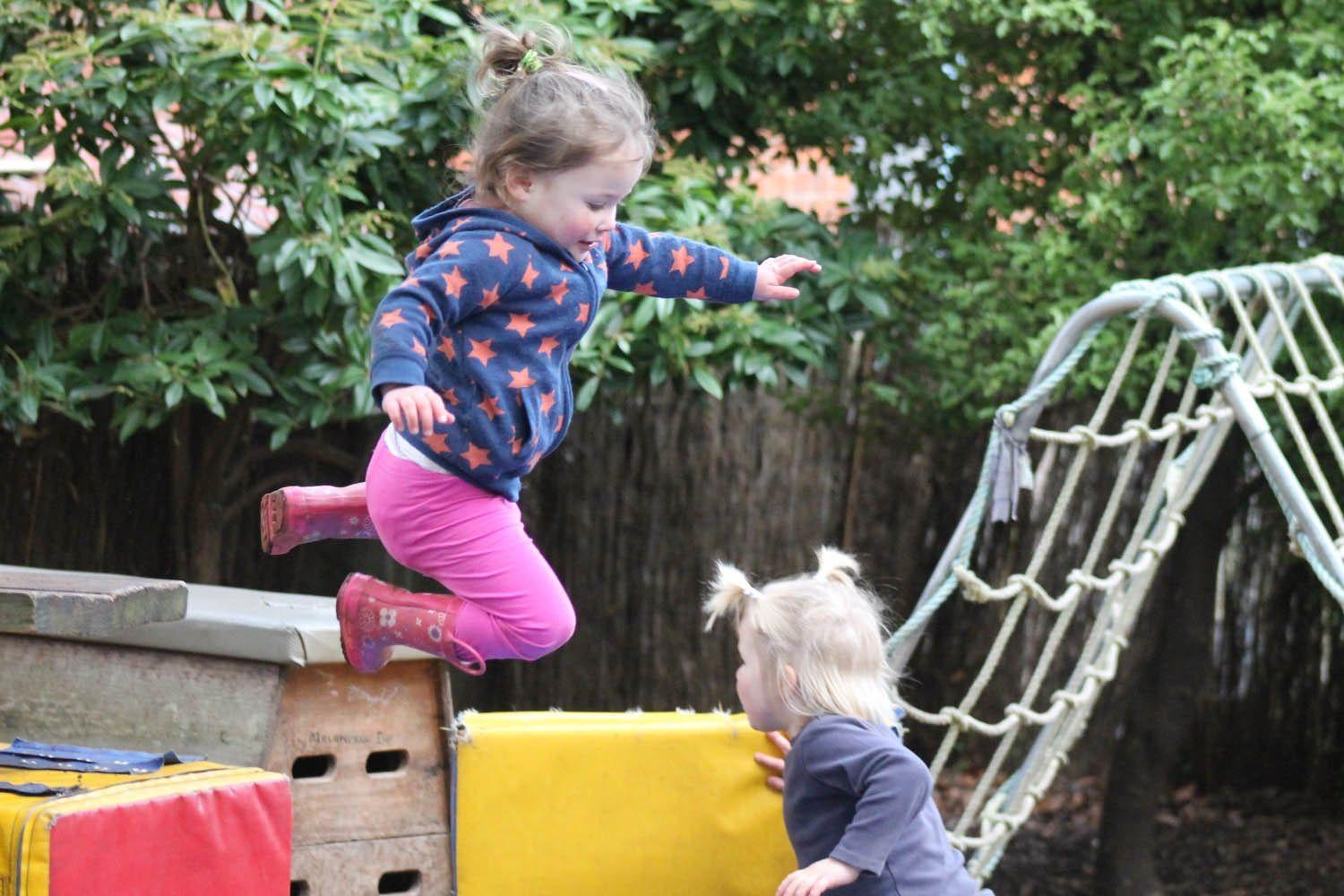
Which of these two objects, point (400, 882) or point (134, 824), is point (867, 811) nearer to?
point (400, 882)

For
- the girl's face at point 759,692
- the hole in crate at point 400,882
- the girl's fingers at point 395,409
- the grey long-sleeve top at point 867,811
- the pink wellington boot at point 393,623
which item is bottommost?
the hole in crate at point 400,882

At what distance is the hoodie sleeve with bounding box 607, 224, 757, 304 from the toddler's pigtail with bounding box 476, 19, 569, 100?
1.00 feet

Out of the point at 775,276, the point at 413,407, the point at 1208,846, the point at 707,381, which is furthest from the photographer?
the point at 1208,846

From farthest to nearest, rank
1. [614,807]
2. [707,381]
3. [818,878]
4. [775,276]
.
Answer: [707,381]
[614,807]
[775,276]
[818,878]

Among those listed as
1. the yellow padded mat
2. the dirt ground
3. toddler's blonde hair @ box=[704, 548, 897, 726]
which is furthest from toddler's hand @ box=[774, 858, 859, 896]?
the dirt ground

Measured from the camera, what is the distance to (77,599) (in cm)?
216

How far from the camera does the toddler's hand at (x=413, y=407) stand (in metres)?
1.92

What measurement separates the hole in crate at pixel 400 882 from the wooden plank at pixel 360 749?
0.29 feet

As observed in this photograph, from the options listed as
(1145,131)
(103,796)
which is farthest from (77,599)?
(1145,131)

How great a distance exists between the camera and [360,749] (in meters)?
2.83

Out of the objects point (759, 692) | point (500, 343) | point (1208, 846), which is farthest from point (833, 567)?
point (1208, 846)

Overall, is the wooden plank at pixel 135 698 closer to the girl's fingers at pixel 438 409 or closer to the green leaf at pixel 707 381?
the girl's fingers at pixel 438 409

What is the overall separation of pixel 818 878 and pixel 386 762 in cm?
97

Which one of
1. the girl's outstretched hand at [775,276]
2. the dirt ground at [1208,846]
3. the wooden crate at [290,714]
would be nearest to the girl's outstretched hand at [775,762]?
the wooden crate at [290,714]
